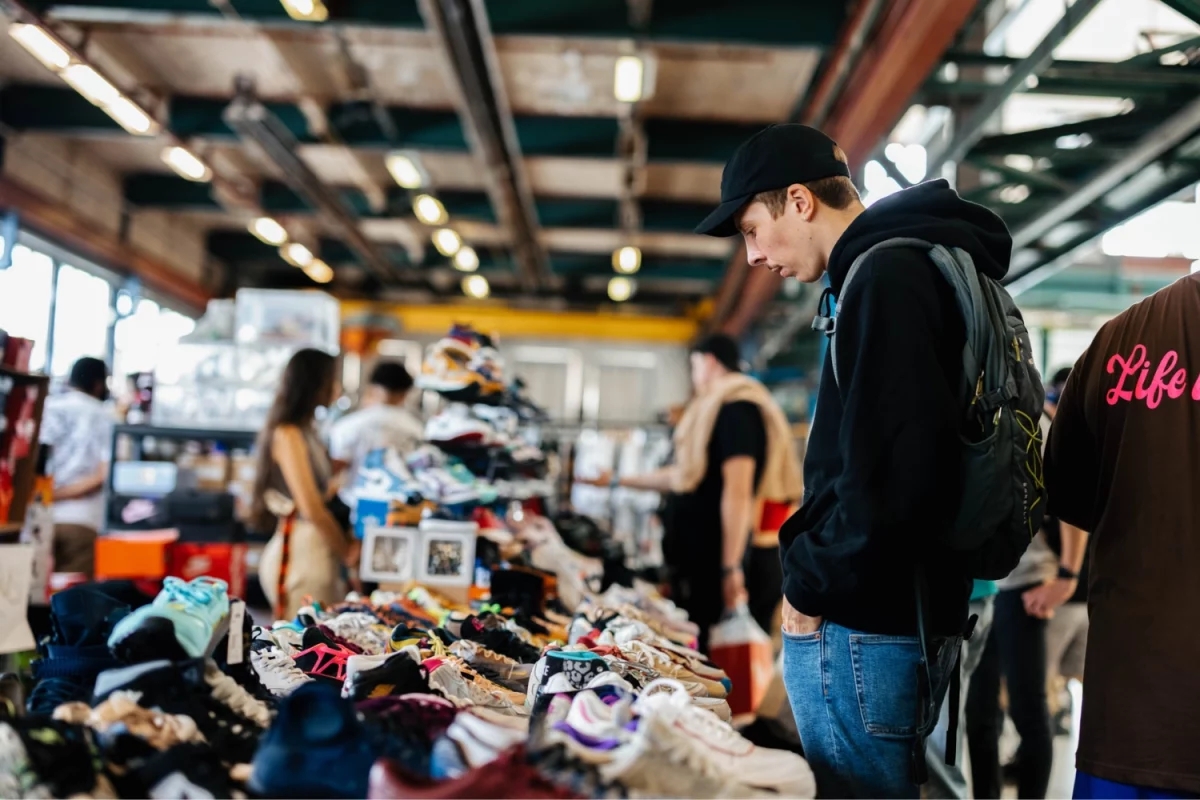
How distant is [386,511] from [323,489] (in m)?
0.79

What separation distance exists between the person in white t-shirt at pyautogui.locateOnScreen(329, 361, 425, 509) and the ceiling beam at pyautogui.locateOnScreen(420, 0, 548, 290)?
222cm

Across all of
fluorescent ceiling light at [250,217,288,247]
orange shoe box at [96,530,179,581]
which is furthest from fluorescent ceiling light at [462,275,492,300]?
orange shoe box at [96,530,179,581]

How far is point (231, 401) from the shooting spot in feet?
21.7

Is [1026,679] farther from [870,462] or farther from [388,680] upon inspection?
[388,680]

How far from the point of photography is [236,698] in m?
1.65

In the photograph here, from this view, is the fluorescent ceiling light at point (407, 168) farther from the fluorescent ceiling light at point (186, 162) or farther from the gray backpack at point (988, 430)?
the gray backpack at point (988, 430)

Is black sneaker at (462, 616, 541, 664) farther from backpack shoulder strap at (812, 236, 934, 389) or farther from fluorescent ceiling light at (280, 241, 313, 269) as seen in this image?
fluorescent ceiling light at (280, 241, 313, 269)

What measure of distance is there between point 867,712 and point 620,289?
13.9 metres

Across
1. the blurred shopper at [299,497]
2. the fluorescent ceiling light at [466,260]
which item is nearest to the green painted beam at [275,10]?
the blurred shopper at [299,497]

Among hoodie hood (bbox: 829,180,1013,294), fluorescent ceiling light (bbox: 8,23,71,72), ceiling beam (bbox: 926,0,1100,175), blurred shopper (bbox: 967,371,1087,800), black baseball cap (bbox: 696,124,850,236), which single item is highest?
fluorescent ceiling light (bbox: 8,23,71,72)

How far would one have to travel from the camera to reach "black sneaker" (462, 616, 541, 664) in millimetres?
2457

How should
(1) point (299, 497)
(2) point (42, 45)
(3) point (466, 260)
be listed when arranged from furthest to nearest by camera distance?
(3) point (466, 260), (2) point (42, 45), (1) point (299, 497)

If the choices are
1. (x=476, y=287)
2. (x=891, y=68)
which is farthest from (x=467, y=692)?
(x=476, y=287)

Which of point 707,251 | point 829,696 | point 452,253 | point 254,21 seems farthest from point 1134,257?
point 829,696
